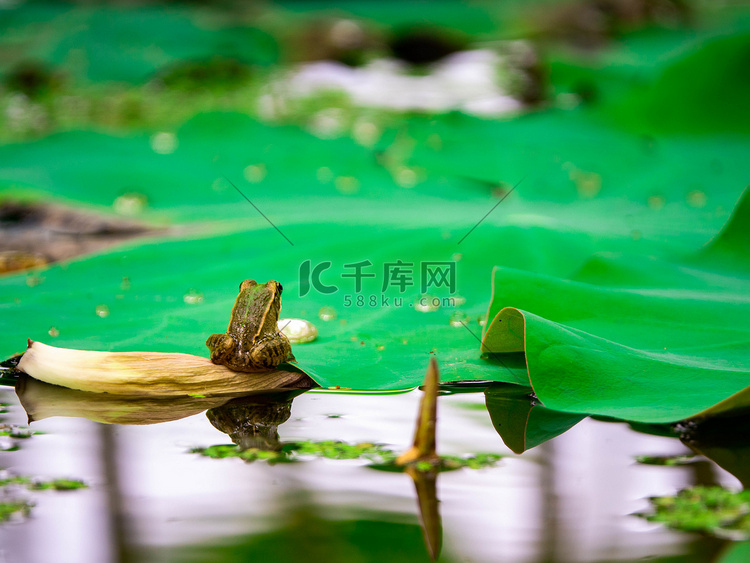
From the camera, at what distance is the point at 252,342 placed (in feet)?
5.74

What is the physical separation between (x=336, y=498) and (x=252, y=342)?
60cm

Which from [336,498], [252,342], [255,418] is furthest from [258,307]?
[336,498]

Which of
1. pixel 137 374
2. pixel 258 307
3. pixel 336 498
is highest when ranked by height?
pixel 258 307

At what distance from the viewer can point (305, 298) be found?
91.7 inches

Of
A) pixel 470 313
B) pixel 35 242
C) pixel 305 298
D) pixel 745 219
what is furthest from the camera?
pixel 35 242

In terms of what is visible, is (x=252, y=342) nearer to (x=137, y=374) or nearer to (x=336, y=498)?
(x=137, y=374)

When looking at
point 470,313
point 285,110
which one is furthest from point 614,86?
point 470,313

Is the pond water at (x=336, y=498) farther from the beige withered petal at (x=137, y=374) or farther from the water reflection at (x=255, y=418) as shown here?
the beige withered petal at (x=137, y=374)

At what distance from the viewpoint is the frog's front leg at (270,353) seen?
1.72 meters

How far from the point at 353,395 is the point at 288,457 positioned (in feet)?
1.12

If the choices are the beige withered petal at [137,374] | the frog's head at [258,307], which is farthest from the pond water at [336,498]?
the frog's head at [258,307]

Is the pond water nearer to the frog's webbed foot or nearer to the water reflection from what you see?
the water reflection

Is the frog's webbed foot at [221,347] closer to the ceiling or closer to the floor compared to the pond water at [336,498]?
closer to the ceiling

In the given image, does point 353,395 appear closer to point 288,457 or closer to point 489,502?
point 288,457
